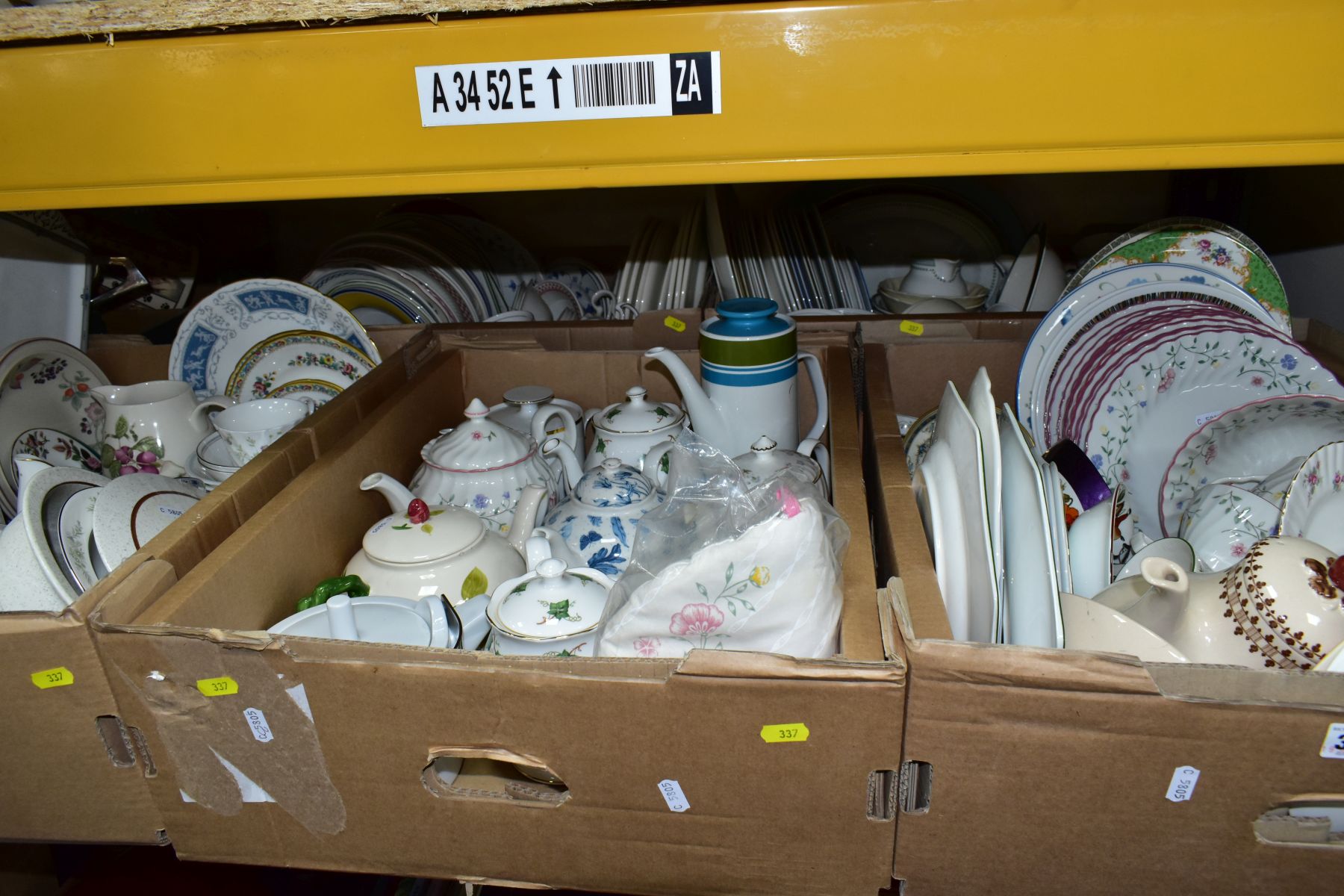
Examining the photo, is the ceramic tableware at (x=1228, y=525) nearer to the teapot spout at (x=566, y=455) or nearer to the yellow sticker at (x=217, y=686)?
the teapot spout at (x=566, y=455)

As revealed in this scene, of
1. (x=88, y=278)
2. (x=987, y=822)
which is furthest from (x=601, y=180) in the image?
(x=88, y=278)

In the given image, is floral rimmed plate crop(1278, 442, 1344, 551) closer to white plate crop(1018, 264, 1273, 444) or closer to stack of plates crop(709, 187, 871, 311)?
white plate crop(1018, 264, 1273, 444)

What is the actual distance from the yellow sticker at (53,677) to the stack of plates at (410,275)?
791 millimetres

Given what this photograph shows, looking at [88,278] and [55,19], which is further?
[88,278]

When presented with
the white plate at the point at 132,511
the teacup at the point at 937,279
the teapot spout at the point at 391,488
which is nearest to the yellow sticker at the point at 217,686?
the white plate at the point at 132,511

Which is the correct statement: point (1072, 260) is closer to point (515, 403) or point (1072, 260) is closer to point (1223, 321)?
point (1223, 321)

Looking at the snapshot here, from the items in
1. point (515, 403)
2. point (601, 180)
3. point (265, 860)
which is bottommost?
point (265, 860)

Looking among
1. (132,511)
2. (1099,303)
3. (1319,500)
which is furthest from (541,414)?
(1319,500)

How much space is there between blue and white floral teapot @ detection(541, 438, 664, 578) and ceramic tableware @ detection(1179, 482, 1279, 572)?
0.49 m

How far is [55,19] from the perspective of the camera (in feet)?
2.00

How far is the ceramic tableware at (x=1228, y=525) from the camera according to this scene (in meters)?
0.72

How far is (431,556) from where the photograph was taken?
771 millimetres

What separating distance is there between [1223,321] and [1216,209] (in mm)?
674

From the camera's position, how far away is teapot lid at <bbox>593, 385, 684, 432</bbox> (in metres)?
0.98
